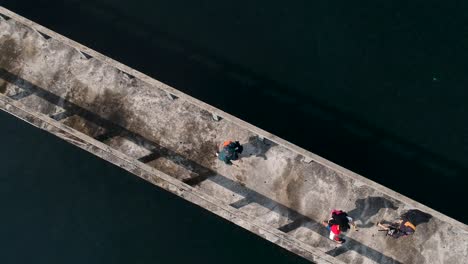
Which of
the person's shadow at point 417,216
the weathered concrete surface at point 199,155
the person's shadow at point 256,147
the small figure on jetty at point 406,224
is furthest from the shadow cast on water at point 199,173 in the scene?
the person's shadow at point 417,216

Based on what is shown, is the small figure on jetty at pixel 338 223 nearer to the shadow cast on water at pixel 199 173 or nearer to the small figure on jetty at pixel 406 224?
the shadow cast on water at pixel 199 173

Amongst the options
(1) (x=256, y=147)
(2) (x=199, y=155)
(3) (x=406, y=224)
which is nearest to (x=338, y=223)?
(3) (x=406, y=224)

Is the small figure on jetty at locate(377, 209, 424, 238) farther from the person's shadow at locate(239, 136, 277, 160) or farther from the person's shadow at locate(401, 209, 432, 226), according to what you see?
the person's shadow at locate(239, 136, 277, 160)

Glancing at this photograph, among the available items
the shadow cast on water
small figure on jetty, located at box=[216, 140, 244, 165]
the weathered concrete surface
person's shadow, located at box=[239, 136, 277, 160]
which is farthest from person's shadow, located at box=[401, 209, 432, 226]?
small figure on jetty, located at box=[216, 140, 244, 165]

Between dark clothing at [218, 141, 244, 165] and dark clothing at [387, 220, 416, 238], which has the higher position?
dark clothing at [218, 141, 244, 165]

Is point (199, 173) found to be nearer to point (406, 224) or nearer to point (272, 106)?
point (272, 106)

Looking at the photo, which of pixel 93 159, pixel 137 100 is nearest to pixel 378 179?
pixel 137 100
